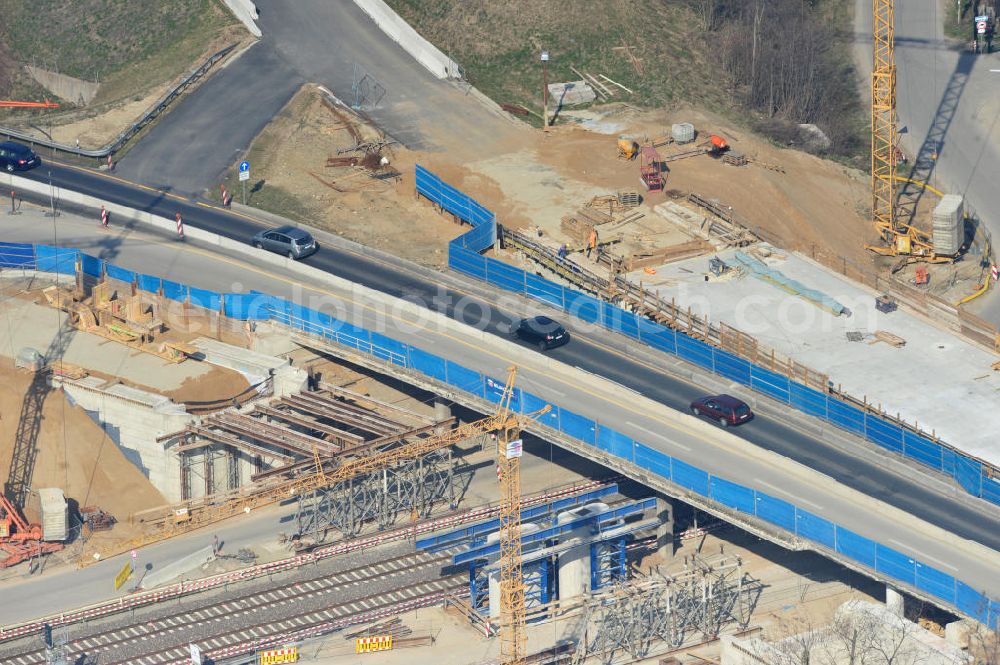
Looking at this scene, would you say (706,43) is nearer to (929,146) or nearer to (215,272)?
(929,146)

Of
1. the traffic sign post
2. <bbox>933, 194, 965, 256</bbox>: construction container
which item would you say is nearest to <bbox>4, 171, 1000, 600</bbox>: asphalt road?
the traffic sign post

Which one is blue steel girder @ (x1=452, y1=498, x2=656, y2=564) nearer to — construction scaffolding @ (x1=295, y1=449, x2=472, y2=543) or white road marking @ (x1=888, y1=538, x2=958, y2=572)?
construction scaffolding @ (x1=295, y1=449, x2=472, y2=543)

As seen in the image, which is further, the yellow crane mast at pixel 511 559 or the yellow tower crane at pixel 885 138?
the yellow tower crane at pixel 885 138

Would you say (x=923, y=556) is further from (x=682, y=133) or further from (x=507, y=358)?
(x=682, y=133)

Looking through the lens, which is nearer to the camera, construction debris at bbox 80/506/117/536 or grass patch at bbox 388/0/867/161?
construction debris at bbox 80/506/117/536

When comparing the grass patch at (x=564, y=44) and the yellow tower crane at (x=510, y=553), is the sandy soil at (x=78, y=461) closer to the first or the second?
the yellow tower crane at (x=510, y=553)

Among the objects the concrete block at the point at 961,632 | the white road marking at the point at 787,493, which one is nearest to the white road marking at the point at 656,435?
the white road marking at the point at 787,493

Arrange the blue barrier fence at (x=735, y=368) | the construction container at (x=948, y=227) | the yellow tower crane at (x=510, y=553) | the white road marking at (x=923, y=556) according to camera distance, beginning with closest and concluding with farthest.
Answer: the yellow tower crane at (x=510, y=553) → the white road marking at (x=923, y=556) → the blue barrier fence at (x=735, y=368) → the construction container at (x=948, y=227)
